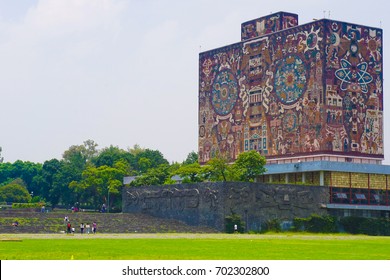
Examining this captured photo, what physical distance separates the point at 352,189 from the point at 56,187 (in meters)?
57.4

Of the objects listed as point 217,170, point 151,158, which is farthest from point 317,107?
point 151,158

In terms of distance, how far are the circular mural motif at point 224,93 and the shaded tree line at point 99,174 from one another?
22.5 feet

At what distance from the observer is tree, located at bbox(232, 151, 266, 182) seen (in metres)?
93.1

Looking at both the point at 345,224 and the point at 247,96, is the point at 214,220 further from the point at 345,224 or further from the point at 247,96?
the point at 247,96

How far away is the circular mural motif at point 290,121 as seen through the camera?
94062 millimetres

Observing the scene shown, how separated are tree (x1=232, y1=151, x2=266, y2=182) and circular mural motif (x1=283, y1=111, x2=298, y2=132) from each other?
445 cm

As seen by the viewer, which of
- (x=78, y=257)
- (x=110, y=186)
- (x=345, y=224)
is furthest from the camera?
(x=110, y=186)

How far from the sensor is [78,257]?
117 feet

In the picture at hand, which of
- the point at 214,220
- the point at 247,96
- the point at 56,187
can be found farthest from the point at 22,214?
the point at 56,187

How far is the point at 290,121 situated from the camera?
94.7m

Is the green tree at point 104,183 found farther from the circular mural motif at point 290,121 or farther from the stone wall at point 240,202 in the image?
the circular mural motif at point 290,121

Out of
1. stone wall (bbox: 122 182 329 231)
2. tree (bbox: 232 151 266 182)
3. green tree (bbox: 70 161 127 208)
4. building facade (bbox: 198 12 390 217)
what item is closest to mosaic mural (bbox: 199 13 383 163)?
building facade (bbox: 198 12 390 217)

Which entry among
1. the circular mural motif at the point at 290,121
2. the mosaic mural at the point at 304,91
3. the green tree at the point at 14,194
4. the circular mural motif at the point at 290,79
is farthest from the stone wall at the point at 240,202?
the green tree at the point at 14,194

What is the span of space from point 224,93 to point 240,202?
22.2 meters
